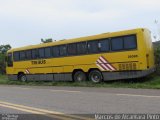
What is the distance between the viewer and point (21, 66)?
104ft

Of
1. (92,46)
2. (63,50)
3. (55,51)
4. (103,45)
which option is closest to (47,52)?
(55,51)

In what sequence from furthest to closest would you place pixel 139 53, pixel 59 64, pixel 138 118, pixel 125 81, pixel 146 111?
pixel 59 64, pixel 125 81, pixel 139 53, pixel 146 111, pixel 138 118

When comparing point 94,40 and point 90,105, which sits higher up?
point 94,40

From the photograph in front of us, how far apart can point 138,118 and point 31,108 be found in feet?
13.3

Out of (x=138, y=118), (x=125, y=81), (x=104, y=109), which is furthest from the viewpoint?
(x=125, y=81)

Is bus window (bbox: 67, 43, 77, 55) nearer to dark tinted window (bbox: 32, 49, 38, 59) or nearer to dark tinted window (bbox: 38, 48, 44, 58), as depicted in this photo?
dark tinted window (bbox: 38, 48, 44, 58)

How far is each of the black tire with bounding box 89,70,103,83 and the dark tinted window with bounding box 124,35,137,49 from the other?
2706mm

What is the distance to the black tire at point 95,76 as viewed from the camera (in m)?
24.7

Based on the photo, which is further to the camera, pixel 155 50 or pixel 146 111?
pixel 155 50

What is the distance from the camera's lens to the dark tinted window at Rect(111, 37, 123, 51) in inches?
912

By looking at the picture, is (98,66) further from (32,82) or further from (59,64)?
(32,82)

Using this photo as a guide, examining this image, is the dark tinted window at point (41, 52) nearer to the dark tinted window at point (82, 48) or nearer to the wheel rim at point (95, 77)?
the dark tinted window at point (82, 48)

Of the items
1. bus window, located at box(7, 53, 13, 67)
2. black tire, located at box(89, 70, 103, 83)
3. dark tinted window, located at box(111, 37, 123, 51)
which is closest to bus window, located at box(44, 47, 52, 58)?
black tire, located at box(89, 70, 103, 83)

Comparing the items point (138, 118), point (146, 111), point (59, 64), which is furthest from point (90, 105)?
point (59, 64)
